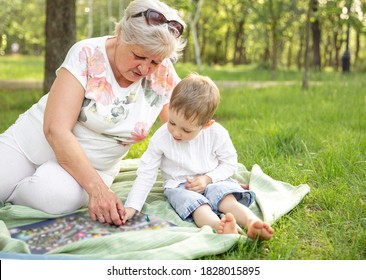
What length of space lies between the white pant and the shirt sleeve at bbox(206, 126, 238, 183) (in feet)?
2.34

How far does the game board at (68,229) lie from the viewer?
2282 mm

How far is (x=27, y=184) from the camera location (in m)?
2.58

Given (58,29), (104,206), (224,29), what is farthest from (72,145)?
(224,29)

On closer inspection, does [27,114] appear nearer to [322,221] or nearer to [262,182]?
[262,182]

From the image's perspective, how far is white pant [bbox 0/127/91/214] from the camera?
2535 mm

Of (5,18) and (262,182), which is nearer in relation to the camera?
(262,182)

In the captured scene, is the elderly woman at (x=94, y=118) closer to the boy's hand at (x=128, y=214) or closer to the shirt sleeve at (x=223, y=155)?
the boy's hand at (x=128, y=214)

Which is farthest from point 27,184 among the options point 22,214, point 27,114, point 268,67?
point 268,67

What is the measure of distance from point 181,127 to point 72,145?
539mm

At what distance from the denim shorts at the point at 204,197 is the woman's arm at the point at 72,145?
33 centimetres

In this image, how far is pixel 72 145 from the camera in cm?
251

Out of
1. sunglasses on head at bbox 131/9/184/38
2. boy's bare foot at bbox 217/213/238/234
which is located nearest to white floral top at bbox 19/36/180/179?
sunglasses on head at bbox 131/9/184/38

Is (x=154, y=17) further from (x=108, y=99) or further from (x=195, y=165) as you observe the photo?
(x=195, y=165)
